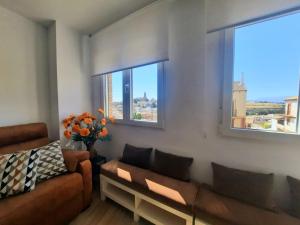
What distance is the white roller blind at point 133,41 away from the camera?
5.47 feet

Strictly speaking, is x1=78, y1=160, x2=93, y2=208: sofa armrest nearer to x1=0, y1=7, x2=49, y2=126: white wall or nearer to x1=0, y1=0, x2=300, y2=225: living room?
x1=0, y1=0, x2=300, y2=225: living room

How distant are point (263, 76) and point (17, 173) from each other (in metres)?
2.24

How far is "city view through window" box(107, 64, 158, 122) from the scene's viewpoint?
1900mm

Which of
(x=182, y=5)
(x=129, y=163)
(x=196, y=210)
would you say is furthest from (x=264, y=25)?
(x=129, y=163)

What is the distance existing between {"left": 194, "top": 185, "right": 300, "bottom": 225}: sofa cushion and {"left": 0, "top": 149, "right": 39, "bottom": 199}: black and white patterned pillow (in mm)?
1399

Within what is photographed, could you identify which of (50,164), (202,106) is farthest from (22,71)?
(202,106)

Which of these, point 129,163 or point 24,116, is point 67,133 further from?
point 129,163

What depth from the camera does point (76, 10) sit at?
5.95ft

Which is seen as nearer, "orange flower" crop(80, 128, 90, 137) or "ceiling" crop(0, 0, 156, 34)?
"ceiling" crop(0, 0, 156, 34)

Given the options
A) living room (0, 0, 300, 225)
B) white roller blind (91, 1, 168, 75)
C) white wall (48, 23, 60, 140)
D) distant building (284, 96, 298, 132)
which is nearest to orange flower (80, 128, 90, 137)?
living room (0, 0, 300, 225)

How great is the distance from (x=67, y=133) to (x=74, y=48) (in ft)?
4.32

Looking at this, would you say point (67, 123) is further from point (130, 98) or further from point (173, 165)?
point (173, 165)

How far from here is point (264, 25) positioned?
4.03 feet

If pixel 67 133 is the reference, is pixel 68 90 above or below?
above
